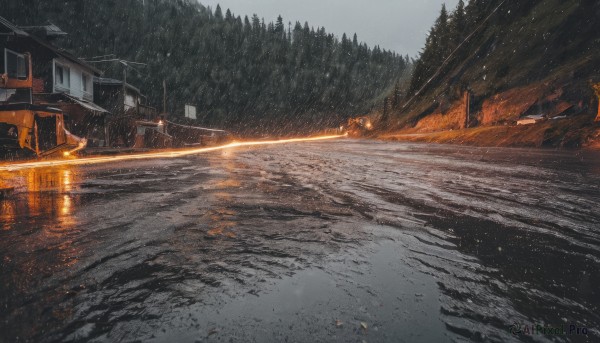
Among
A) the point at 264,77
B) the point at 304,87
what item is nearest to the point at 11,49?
Result: the point at 264,77

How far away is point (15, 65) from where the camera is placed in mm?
20047

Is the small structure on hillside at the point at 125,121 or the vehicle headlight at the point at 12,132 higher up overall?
the small structure on hillside at the point at 125,121

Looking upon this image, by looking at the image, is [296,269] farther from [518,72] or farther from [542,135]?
[518,72]

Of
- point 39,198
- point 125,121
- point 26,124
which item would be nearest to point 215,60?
point 125,121

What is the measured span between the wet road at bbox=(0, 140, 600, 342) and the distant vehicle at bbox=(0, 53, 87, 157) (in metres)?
10.4

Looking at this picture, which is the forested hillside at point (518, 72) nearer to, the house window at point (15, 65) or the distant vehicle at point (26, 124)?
the distant vehicle at point (26, 124)

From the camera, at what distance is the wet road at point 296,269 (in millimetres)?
1967

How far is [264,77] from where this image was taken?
100 m

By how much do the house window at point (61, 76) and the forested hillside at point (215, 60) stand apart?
45.3 meters

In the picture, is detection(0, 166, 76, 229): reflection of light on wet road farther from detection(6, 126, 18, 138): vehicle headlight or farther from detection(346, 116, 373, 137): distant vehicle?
detection(346, 116, 373, 137): distant vehicle

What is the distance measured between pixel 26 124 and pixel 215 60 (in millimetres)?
84556

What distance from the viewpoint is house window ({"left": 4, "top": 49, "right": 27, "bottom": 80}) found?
63.4 feet

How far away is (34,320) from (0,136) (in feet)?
48.9

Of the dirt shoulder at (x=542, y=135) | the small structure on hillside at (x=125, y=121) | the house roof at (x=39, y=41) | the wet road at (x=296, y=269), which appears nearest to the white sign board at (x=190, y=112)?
the small structure on hillside at (x=125, y=121)
